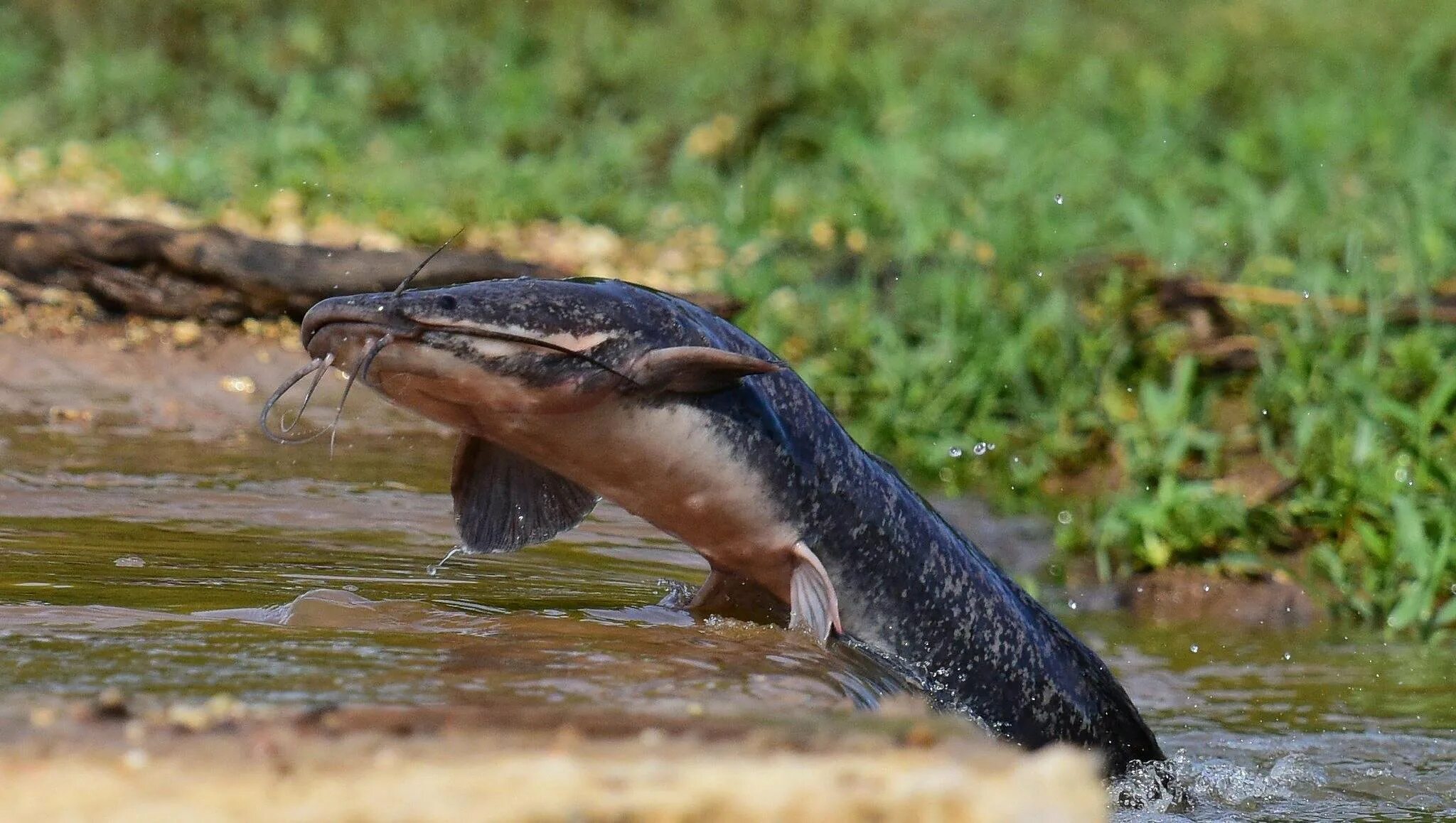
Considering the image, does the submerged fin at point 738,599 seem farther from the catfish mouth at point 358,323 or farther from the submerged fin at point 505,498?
the catfish mouth at point 358,323

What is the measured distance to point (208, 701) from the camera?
6.37ft

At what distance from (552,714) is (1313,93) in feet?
26.7

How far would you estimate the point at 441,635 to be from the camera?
2504 millimetres

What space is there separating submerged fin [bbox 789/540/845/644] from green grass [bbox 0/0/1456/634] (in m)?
2.40

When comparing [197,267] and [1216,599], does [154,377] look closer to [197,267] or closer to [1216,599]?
[197,267]

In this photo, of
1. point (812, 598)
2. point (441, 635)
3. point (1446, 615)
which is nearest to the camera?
point (441, 635)

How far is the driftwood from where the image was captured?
554 cm

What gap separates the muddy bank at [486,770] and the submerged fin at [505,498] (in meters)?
1.01

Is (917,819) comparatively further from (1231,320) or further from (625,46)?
(625,46)

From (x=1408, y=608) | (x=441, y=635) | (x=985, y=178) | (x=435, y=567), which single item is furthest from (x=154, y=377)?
(x=985, y=178)

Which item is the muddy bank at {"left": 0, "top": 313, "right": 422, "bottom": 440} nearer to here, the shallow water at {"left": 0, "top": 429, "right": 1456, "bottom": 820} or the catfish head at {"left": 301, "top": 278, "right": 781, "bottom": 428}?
the shallow water at {"left": 0, "top": 429, "right": 1456, "bottom": 820}

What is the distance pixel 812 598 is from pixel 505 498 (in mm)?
489

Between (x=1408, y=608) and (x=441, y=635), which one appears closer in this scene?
(x=441, y=635)

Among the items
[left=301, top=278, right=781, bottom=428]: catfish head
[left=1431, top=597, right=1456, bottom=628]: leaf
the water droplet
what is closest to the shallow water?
the water droplet
